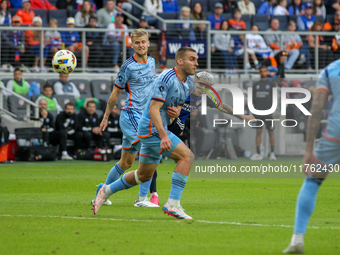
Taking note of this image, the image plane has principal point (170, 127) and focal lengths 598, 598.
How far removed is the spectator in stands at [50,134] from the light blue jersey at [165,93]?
11.2 meters

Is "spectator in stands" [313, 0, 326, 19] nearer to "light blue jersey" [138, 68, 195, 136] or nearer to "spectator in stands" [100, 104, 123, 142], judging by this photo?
"spectator in stands" [100, 104, 123, 142]

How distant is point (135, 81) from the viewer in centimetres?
923

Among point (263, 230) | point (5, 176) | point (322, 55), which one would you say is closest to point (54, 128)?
point (5, 176)

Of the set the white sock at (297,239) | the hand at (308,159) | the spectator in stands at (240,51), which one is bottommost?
the white sock at (297,239)

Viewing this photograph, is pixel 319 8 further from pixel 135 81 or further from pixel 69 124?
pixel 135 81

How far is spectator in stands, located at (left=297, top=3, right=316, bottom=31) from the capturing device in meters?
24.9

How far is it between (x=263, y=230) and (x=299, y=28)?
19.4 m

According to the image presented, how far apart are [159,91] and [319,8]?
2041 centimetres

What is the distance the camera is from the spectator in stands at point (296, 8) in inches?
1011

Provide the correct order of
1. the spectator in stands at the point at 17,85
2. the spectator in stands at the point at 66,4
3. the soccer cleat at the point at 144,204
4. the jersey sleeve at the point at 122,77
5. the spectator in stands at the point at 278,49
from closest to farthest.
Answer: the soccer cleat at the point at 144,204 → the jersey sleeve at the point at 122,77 → the spectator in stands at the point at 17,85 → the spectator in stands at the point at 66,4 → the spectator in stands at the point at 278,49

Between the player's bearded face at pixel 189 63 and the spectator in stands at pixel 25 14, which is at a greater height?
the spectator in stands at pixel 25 14

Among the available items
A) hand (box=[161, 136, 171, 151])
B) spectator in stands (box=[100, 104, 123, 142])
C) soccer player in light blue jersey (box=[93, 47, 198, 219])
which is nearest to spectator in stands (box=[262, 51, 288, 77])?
spectator in stands (box=[100, 104, 123, 142])

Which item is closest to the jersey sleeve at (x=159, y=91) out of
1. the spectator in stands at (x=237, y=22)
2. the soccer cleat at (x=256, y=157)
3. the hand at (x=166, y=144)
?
the hand at (x=166, y=144)

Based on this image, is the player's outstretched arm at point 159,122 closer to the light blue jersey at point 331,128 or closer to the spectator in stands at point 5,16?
the light blue jersey at point 331,128
